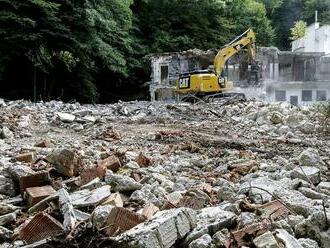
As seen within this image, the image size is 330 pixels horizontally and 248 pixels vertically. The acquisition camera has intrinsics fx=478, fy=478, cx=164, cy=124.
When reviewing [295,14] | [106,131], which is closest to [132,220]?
[106,131]

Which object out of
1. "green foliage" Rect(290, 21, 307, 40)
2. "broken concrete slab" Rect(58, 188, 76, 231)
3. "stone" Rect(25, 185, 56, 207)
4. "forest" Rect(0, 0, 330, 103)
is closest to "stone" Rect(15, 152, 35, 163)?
"stone" Rect(25, 185, 56, 207)

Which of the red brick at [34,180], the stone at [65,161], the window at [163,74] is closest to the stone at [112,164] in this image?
the stone at [65,161]

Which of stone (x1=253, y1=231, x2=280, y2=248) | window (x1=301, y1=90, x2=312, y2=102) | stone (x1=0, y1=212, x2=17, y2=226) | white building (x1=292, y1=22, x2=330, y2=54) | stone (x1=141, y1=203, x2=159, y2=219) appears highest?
white building (x1=292, y1=22, x2=330, y2=54)

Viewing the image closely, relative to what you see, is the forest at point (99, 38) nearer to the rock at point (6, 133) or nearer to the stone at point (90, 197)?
the rock at point (6, 133)

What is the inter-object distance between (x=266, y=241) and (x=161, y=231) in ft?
2.19

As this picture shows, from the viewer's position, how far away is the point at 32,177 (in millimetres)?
4367

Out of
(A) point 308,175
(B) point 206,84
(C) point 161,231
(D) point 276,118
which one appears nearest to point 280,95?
(B) point 206,84

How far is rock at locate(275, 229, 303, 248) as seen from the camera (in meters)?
2.99

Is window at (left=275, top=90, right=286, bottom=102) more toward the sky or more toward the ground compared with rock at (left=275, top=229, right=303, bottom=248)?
more toward the ground

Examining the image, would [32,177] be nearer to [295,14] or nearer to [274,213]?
[274,213]

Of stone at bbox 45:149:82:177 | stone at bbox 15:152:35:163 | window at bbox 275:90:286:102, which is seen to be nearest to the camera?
stone at bbox 45:149:82:177

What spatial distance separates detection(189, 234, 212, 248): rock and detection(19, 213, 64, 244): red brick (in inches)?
38.4

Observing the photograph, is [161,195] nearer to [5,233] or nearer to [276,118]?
[5,233]

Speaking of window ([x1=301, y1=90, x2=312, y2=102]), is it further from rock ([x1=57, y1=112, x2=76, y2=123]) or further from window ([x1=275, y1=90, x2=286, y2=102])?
rock ([x1=57, y1=112, x2=76, y2=123])
